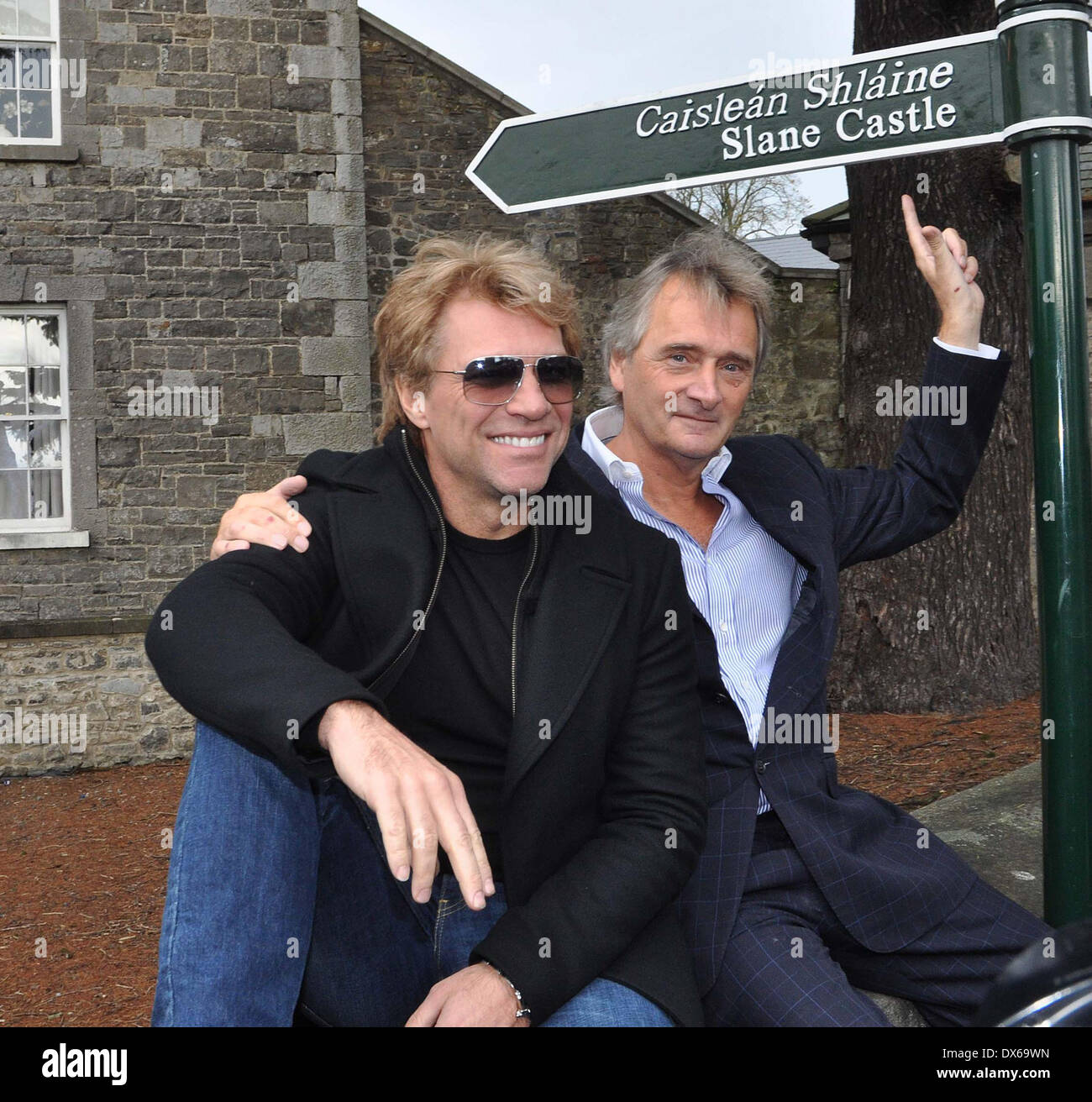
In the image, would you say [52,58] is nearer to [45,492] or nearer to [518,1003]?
[45,492]

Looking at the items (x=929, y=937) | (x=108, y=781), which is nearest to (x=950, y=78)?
(x=929, y=937)

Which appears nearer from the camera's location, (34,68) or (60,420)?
(34,68)

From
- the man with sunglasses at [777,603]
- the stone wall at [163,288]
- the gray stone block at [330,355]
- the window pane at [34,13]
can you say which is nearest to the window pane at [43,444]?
the stone wall at [163,288]

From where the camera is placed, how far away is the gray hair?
100 inches

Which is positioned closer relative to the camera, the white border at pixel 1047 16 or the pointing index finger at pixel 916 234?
the white border at pixel 1047 16

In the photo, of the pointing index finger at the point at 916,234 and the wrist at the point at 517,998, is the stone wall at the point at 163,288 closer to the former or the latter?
the pointing index finger at the point at 916,234

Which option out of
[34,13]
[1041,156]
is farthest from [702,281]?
[34,13]

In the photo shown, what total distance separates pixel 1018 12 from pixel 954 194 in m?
4.61

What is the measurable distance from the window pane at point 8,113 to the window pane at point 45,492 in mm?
2583

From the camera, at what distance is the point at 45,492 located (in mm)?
8930

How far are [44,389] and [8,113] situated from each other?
210cm

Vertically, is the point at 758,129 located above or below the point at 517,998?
above

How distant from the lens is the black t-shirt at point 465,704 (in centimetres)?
203

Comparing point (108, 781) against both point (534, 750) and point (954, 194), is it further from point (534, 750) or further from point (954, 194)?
point (534, 750)
